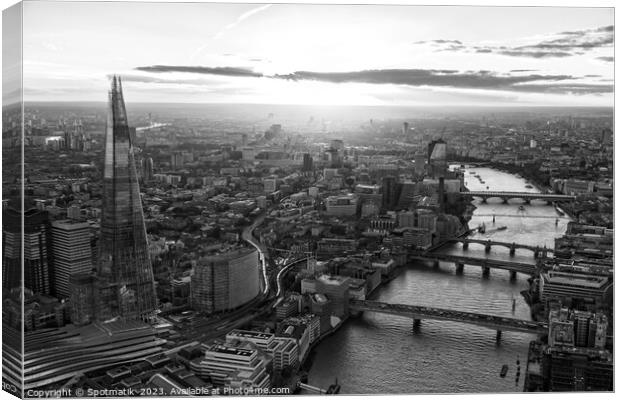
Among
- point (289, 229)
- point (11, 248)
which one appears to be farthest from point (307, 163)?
point (11, 248)

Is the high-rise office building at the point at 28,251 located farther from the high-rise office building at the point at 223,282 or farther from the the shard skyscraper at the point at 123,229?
the high-rise office building at the point at 223,282

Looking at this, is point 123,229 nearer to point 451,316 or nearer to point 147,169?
point 147,169

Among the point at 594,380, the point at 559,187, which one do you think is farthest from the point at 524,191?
the point at 594,380

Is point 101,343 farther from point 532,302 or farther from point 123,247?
point 532,302

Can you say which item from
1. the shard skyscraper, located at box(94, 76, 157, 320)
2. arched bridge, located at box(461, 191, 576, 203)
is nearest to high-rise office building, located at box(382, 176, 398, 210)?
arched bridge, located at box(461, 191, 576, 203)

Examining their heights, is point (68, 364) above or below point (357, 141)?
below

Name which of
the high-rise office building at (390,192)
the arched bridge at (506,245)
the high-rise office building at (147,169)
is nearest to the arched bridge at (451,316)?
the arched bridge at (506,245)
